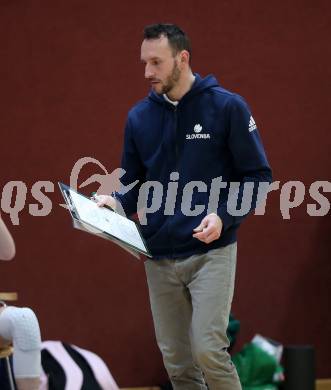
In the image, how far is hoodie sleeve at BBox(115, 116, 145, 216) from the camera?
10.9 feet

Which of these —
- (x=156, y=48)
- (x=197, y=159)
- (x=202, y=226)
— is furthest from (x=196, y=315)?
(x=156, y=48)

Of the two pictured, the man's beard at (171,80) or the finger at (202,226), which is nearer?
the finger at (202,226)

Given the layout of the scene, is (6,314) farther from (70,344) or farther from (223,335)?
(70,344)

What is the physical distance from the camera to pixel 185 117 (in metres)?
3.17

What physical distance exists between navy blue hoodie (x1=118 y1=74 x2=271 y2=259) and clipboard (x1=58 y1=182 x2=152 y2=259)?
11 centimetres

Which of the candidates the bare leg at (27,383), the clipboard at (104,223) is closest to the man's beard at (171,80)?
the clipboard at (104,223)

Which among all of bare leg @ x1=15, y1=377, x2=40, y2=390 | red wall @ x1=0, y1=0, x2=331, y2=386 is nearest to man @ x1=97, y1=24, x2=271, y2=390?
bare leg @ x1=15, y1=377, x2=40, y2=390

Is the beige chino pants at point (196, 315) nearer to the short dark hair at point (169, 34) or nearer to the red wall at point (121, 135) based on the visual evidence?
the short dark hair at point (169, 34)

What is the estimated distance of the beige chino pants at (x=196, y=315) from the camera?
9.69 ft

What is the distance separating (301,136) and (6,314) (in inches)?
88.6

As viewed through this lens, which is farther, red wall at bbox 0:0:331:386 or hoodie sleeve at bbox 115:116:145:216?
red wall at bbox 0:0:331:386

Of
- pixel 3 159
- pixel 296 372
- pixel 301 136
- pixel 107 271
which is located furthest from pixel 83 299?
pixel 301 136

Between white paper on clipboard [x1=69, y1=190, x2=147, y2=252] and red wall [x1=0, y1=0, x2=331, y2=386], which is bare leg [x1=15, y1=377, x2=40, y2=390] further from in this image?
red wall [x1=0, y1=0, x2=331, y2=386]

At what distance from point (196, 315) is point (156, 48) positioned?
0.98m
